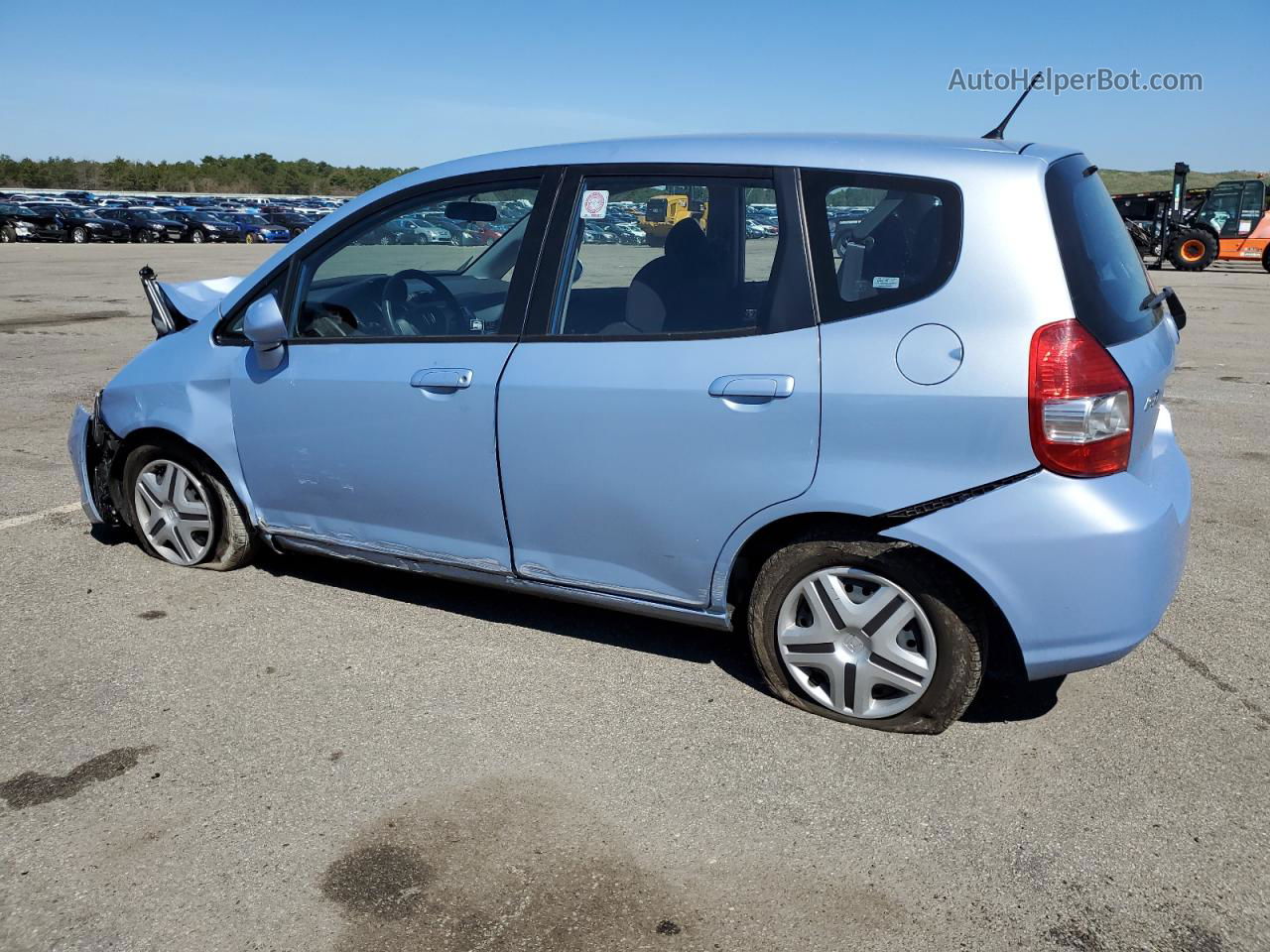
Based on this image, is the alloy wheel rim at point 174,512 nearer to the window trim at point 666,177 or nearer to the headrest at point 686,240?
the window trim at point 666,177

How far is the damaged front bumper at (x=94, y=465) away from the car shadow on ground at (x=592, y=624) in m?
Answer: 0.71

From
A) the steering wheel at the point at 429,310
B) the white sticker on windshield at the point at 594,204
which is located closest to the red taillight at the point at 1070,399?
the white sticker on windshield at the point at 594,204

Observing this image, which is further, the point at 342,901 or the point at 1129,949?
the point at 342,901

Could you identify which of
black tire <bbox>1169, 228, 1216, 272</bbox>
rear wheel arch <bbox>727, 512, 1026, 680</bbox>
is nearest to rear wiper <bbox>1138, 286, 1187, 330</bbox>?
rear wheel arch <bbox>727, 512, 1026, 680</bbox>

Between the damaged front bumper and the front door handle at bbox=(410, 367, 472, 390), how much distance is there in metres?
1.84

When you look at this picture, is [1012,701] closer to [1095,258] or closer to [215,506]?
[1095,258]

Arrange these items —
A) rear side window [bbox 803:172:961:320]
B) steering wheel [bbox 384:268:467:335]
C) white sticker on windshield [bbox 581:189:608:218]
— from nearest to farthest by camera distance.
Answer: rear side window [bbox 803:172:961:320], white sticker on windshield [bbox 581:189:608:218], steering wheel [bbox 384:268:467:335]

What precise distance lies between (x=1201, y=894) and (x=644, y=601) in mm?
1773

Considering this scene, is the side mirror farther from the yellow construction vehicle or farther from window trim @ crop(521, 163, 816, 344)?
the yellow construction vehicle

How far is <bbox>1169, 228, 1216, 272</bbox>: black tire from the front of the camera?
28453 millimetres

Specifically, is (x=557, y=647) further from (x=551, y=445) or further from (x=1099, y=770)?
(x=1099, y=770)

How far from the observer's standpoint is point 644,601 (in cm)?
366

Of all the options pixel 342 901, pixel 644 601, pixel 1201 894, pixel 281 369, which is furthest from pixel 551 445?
pixel 1201 894

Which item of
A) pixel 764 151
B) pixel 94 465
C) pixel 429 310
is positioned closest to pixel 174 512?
pixel 94 465
